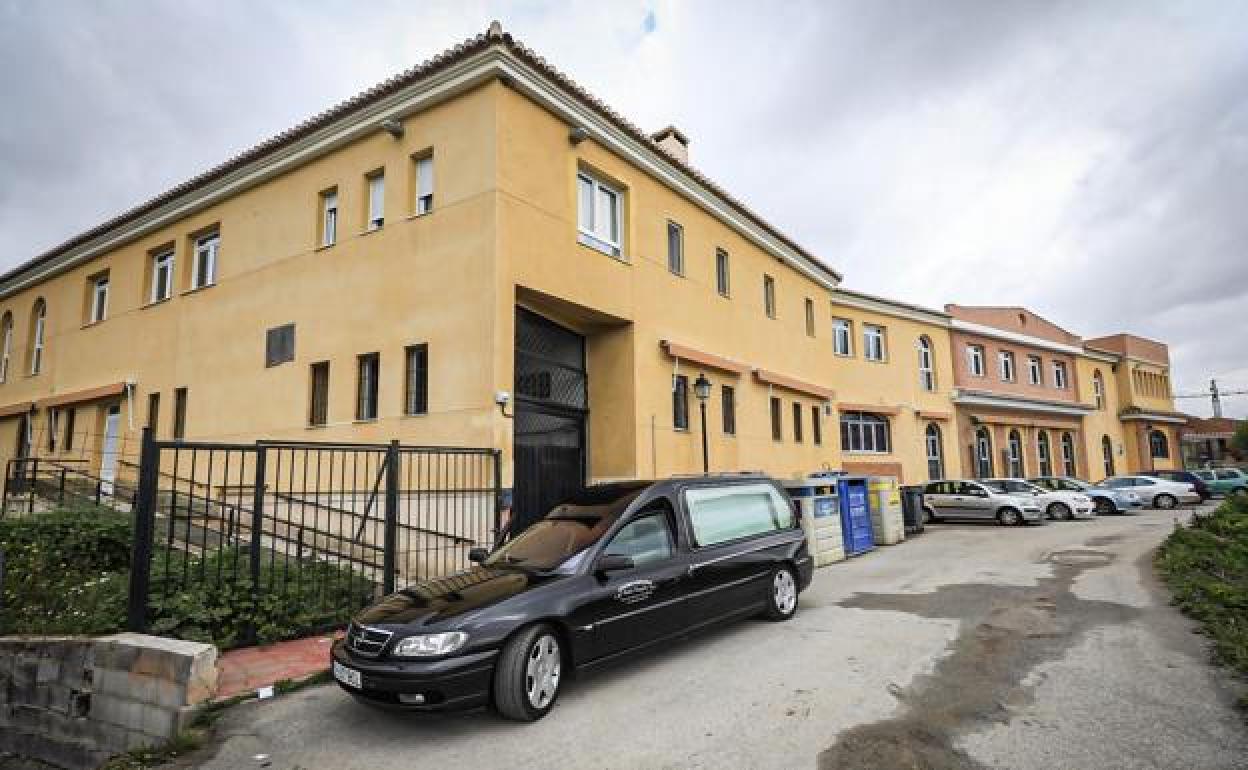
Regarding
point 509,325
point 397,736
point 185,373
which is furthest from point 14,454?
point 397,736

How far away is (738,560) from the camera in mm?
6949

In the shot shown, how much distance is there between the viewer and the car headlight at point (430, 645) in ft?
15.1

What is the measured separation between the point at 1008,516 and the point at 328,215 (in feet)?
66.1

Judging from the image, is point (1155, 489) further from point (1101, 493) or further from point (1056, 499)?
point (1056, 499)

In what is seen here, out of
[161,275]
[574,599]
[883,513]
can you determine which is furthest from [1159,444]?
[161,275]

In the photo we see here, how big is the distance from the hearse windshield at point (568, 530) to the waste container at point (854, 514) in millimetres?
8635

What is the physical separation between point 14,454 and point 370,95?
17.0 metres

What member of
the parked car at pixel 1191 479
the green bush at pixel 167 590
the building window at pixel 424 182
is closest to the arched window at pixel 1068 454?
the parked car at pixel 1191 479

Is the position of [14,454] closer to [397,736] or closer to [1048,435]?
[397,736]

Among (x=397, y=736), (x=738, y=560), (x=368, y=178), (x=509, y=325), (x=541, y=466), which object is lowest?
(x=397, y=736)

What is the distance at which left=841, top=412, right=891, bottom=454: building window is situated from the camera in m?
25.5

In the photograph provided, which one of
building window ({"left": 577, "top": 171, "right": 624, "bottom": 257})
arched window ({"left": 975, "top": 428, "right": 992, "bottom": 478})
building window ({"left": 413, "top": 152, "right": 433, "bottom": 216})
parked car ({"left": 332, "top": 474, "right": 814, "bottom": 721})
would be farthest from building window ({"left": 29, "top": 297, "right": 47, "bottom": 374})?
arched window ({"left": 975, "top": 428, "right": 992, "bottom": 478})

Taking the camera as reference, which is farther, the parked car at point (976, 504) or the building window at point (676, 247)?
the parked car at point (976, 504)

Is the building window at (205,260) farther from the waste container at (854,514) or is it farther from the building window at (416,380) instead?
the waste container at (854,514)
